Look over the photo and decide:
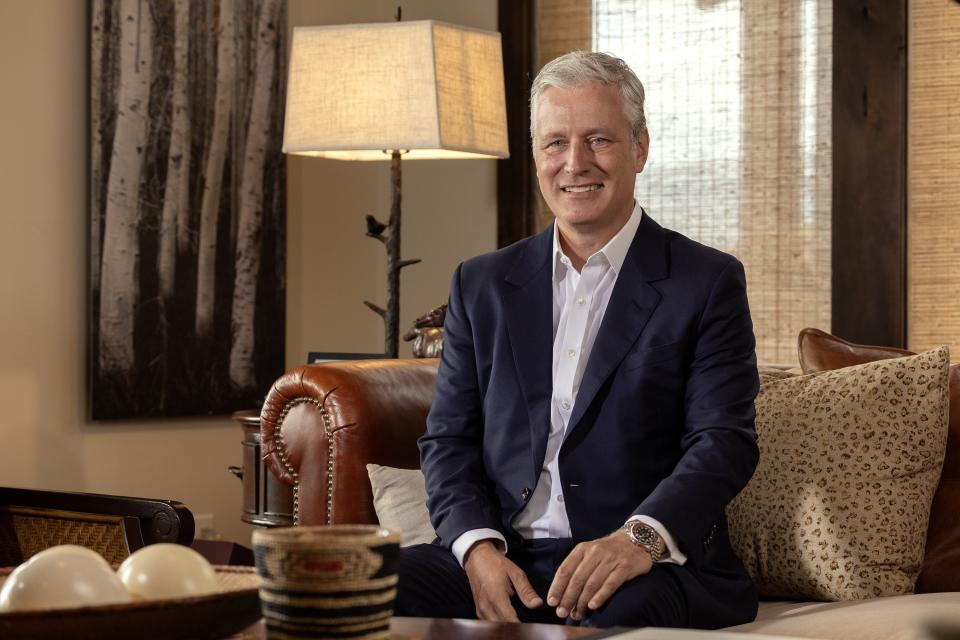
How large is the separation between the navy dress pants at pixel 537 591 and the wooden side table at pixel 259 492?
841 mm

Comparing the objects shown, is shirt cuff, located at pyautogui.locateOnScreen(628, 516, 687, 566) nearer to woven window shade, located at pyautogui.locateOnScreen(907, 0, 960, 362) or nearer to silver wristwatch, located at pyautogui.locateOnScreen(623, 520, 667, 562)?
silver wristwatch, located at pyautogui.locateOnScreen(623, 520, 667, 562)

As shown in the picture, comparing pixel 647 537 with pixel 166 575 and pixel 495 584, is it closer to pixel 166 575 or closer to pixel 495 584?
pixel 495 584

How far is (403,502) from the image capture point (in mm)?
2309

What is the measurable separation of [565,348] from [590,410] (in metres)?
0.13

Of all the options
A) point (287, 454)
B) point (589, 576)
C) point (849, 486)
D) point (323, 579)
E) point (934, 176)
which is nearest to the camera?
point (323, 579)

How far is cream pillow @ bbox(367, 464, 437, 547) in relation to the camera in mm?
2291

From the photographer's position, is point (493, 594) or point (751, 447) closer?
point (493, 594)

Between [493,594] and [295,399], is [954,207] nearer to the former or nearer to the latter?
[295,399]

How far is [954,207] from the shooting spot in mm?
3430

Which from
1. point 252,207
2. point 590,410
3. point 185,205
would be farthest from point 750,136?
point 590,410

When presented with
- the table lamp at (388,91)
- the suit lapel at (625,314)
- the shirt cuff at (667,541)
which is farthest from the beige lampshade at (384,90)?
the shirt cuff at (667,541)

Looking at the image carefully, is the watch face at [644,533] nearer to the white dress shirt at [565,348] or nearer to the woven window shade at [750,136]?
the white dress shirt at [565,348]

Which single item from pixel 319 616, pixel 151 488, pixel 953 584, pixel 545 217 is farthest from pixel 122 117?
pixel 319 616

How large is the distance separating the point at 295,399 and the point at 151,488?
4.68 ft
